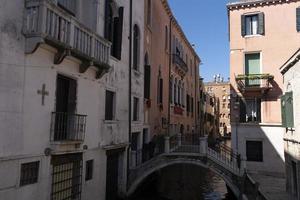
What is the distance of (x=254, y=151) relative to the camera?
21.2m

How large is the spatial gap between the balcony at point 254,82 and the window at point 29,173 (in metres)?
15.0

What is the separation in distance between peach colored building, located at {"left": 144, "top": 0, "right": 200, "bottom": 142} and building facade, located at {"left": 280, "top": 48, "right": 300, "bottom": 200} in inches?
309

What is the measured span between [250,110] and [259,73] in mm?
2389

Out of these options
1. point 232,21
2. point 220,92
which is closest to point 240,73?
point 232,21

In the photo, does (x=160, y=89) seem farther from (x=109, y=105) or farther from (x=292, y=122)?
(x=292, y=122)

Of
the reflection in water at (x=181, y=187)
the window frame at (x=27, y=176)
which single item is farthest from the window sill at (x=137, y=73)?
the window frame at (x=27, y=176)

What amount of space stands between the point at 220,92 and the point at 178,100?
44514 millimetres

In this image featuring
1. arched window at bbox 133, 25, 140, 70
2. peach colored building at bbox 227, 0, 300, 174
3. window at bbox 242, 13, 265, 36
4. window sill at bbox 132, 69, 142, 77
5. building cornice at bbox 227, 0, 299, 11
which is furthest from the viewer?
window at bbox 242, 13, 265, 36

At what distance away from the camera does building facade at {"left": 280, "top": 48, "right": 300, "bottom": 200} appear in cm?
1272

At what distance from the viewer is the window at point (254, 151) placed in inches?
826

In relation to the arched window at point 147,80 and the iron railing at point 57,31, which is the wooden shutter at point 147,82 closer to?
the arched window at point 147,80

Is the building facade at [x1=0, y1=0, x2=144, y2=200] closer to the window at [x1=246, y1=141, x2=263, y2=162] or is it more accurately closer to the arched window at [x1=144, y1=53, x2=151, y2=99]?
the arched window at [x1=144, y1=53, x2=151, y2=99]

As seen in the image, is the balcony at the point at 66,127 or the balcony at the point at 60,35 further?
the balcony at the point at 66,127

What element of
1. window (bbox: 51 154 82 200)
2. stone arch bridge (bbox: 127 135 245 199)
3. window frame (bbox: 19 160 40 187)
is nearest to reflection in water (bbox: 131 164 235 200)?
stone arch bridge (bbox: 127 135 245 199)
